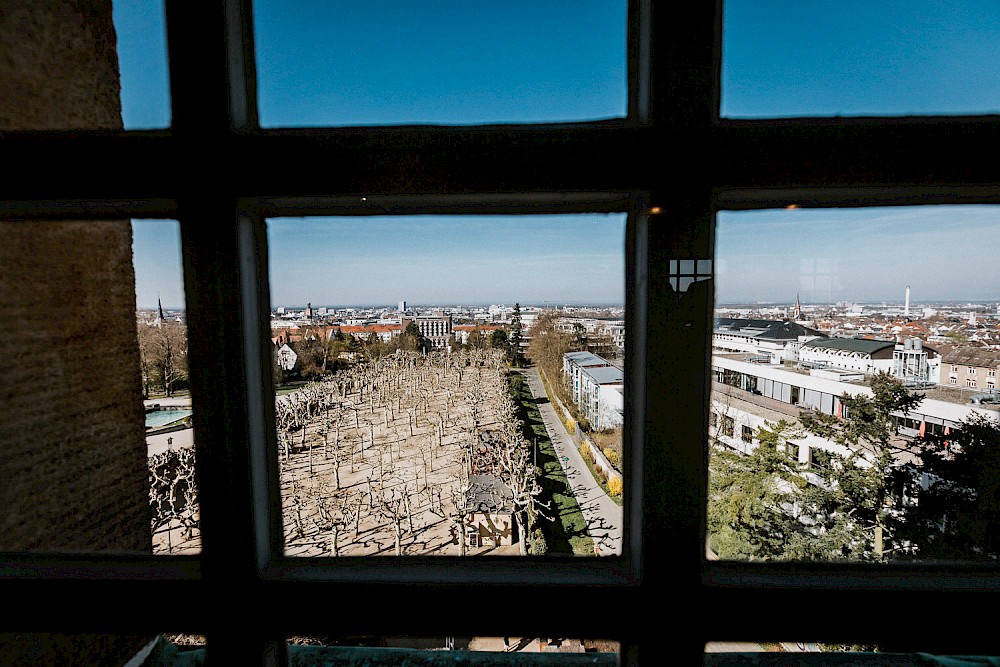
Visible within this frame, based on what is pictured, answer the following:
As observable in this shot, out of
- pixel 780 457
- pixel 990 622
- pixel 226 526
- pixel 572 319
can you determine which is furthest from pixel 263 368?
pixel 990 622

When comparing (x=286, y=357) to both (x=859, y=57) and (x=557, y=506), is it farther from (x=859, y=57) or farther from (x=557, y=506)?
(x=859, y=57)

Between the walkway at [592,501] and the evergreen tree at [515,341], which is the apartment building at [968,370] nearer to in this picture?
the walkway at [592,501]

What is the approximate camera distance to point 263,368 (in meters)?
1.09

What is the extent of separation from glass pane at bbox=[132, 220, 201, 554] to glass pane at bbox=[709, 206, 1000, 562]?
146cm

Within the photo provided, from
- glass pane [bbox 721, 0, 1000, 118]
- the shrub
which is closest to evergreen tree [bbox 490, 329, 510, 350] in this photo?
the shrub

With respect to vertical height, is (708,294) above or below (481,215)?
below

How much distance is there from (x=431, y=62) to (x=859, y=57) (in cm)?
112

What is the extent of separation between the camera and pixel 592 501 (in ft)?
3.70

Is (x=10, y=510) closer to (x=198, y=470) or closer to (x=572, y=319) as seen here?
(x=198, y=470)

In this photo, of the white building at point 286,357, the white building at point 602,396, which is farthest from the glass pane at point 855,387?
the white building at point 286,357

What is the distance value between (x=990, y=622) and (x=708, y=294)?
1.06 meters

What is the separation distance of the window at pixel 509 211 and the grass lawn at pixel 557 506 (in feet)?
0.19

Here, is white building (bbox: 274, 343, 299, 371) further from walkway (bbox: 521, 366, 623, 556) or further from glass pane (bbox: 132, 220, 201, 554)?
walkway (bbox: 521, 366, 623, 556)

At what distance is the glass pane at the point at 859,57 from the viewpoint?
40.2 inches
